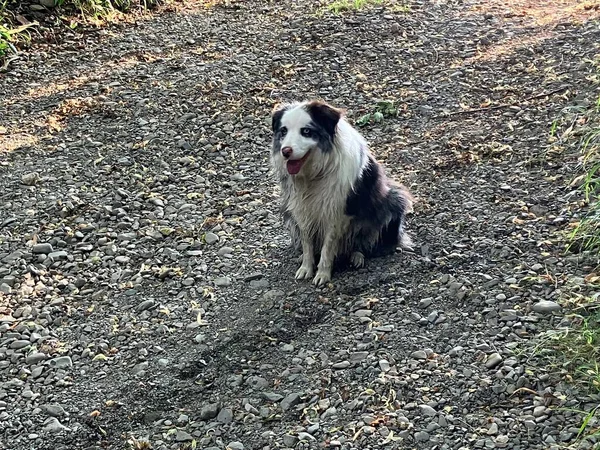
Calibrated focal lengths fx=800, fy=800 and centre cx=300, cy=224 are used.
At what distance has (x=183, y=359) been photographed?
12.8 ft

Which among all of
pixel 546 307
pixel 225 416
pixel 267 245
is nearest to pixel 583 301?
pixel 546 307

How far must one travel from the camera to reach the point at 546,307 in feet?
12.2

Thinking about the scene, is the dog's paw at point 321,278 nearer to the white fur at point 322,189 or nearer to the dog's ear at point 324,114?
the white fur at point 322,189

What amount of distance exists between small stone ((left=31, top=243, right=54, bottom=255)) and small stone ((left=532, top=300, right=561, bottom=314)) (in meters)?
2.86

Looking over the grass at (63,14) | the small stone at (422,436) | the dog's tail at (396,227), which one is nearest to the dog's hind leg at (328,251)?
the dog's tail at (396,227)

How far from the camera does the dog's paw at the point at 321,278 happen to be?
4.33 meters

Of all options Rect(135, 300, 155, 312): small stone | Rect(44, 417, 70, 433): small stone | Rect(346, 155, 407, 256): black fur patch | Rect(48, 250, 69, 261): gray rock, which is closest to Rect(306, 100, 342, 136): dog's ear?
Rect(346, 155, 407, 256): black fur patch

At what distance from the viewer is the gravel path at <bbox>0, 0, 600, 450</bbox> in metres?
3.48

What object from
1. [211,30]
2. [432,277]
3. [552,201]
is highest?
[211,30]

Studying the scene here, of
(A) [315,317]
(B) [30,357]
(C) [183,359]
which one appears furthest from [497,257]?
(B) [30,357]

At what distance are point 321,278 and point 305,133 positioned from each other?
2.61 ft

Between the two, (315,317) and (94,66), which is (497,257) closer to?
Answer: (315,317)

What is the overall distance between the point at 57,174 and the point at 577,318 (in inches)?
144

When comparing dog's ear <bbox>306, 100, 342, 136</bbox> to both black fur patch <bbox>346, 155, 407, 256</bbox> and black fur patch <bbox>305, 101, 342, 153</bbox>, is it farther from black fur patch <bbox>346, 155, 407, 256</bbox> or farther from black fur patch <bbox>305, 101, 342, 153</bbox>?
black fur patch <bbox>346, 155, 407, 256</bbox>
